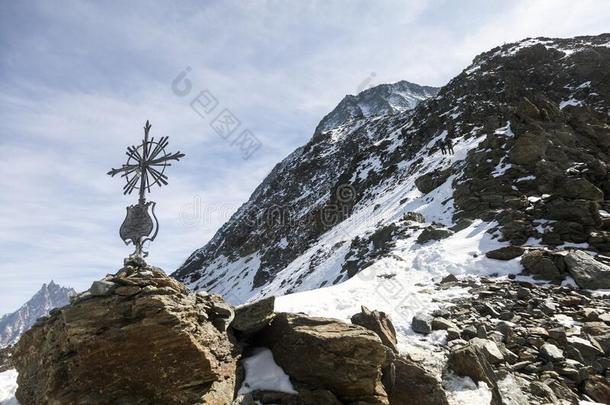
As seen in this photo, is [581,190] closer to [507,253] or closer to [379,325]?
[507,253]

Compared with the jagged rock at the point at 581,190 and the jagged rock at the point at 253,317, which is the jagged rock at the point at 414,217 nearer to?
the jagged rock at the point at 581,190

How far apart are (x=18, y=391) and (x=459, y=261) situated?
50.3 feet

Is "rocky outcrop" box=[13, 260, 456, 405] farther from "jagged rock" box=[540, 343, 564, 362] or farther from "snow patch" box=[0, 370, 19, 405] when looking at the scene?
"jagged rock" box=[540, 343, 564, 362]

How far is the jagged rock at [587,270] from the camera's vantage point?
42.8ft

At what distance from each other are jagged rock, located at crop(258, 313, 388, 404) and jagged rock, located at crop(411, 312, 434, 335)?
403 cm

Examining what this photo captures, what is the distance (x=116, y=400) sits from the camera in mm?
6387

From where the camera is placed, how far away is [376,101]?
13612 cm

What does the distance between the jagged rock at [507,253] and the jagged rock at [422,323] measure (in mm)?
5747

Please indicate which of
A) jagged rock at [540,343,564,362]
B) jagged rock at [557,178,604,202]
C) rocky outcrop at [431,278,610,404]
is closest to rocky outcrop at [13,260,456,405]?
rocky outcrop at [431,278,610,404]

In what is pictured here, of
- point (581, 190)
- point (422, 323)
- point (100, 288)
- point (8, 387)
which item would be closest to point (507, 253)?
point (581, 190)

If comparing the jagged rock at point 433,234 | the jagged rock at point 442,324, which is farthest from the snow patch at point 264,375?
the jagged rock at point 433,234

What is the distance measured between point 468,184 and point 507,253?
802 centimetres

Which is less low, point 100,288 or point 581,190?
point 100,288

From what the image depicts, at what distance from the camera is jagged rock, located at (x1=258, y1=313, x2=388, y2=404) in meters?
7.46
